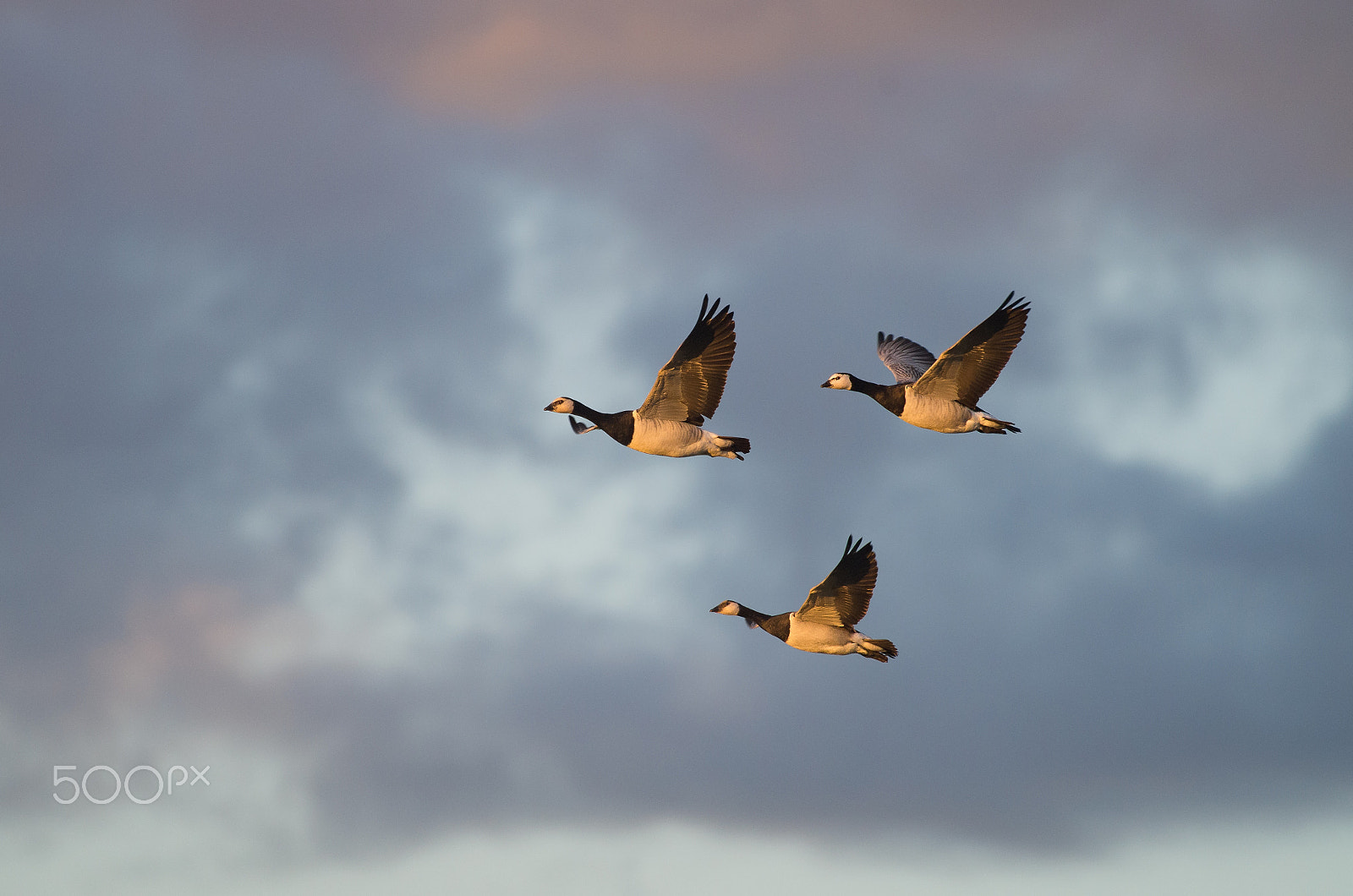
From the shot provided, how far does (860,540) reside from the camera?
84.6ft

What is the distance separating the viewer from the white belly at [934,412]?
28344mm

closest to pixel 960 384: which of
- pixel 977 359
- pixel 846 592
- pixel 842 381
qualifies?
pixel 977 359

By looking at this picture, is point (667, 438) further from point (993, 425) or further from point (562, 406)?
point (993, 425)

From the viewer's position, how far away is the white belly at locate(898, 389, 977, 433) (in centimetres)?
2834

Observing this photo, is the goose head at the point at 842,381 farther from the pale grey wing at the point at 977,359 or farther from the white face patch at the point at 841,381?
the pale grey wing at the point at 977,359

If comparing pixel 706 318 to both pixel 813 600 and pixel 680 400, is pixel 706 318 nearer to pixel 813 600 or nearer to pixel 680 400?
pixel 680 400

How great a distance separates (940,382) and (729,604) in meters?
6.72

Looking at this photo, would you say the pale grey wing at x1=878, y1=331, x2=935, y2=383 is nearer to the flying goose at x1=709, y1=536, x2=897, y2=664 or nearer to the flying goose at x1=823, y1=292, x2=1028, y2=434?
the flying goose at x1=823, y1=292, x2=1028, y2=434

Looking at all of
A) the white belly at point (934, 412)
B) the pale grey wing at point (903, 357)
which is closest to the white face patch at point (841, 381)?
the white belly at point (934, 412)

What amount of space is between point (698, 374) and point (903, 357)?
9847 millimetres

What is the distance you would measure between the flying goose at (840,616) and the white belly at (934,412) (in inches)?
143

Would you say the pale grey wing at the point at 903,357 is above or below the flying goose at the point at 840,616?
above

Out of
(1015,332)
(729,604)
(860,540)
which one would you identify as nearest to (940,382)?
(1015,332)

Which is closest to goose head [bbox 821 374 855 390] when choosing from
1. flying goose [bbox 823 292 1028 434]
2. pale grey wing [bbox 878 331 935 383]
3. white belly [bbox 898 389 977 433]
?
flying goose [bbox 823 292 1028 434]
